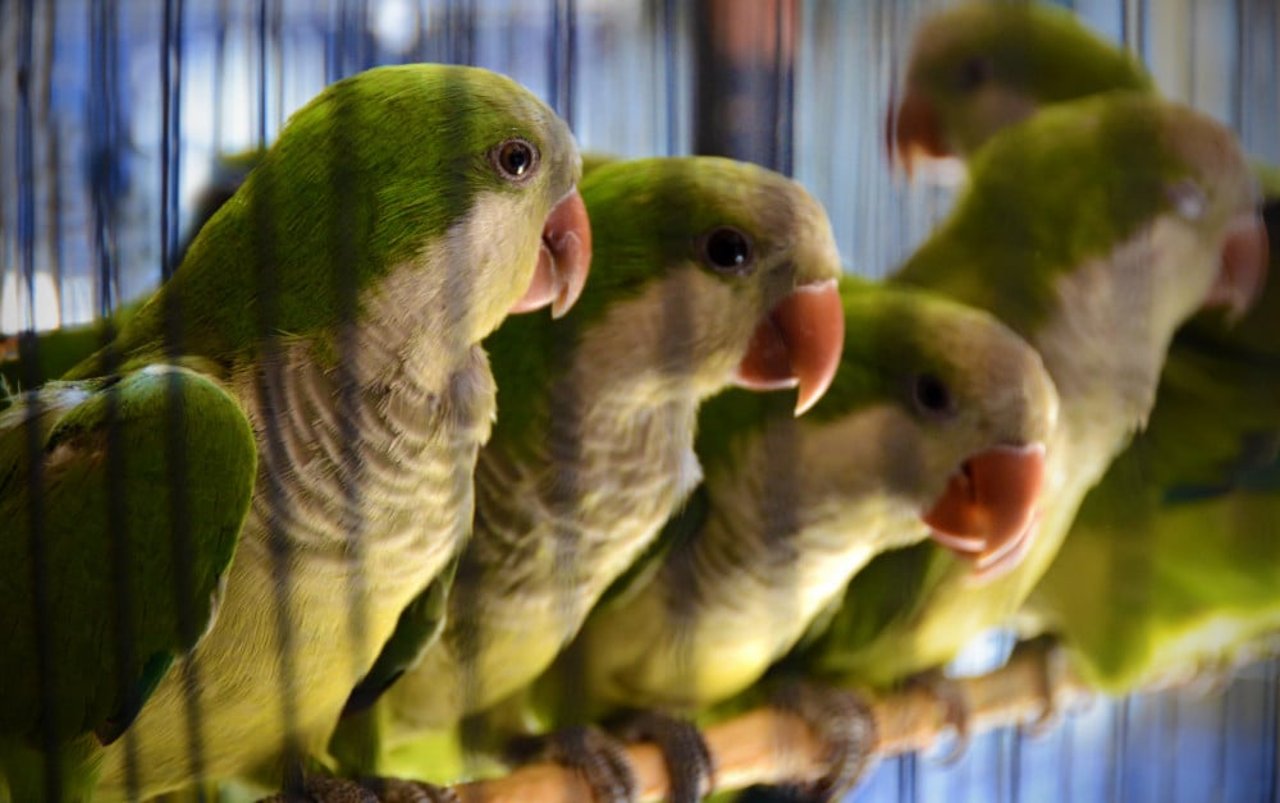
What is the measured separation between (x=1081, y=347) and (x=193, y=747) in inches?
24.7

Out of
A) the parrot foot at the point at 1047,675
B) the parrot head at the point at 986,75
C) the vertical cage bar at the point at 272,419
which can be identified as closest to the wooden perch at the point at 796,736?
the parrot foot at the point at 1047,675

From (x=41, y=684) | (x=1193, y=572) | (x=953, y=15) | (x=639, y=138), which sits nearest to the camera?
(x=41, y=684)

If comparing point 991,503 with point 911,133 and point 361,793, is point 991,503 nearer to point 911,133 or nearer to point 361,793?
point 911,133

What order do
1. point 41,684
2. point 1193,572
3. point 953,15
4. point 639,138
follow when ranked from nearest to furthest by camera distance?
point 41,684
point 639,138
point 953,15
point 1193,572

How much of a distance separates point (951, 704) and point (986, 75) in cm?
44

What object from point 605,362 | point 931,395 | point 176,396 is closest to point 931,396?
point 931,395

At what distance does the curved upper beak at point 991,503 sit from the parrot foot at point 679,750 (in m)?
0.20

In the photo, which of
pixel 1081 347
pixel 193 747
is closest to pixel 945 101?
pixel 1081 347

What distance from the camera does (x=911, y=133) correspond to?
2.81 ft

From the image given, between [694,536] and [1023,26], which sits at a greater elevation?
[1023,26]

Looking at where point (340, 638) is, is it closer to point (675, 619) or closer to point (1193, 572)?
point (675, 619)

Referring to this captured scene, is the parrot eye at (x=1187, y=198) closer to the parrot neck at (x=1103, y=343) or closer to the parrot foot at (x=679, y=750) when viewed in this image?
the parrot neck at (x=1103, y=343)

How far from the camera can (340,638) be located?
631 mm

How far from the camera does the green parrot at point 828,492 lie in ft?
2.58
